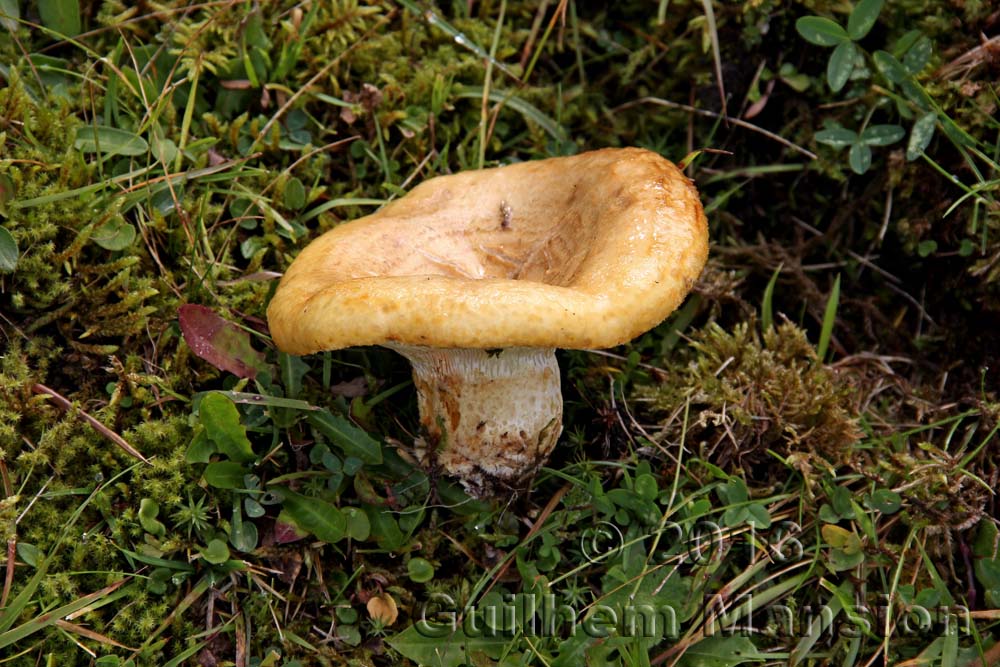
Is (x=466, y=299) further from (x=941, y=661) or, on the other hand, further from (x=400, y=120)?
(x=941, y=661)

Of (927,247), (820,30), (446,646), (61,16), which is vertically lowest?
(446,646)

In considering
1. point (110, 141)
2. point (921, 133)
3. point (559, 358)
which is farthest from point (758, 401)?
point (110, 141)

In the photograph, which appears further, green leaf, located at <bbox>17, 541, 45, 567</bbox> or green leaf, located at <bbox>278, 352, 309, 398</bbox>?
green leaf, located at <bbox>278, 352, 309, 398</bbox>

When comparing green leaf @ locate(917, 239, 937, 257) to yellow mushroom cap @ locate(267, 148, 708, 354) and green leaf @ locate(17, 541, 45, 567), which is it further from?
green leaf @ locate(17, 541, 45, 567)

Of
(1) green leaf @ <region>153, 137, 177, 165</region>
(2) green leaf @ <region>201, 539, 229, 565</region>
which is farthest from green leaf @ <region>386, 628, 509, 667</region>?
(1) green leaf @ <region>153, 137, 177, 165</region>

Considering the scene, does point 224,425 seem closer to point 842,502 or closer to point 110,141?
point 110,141

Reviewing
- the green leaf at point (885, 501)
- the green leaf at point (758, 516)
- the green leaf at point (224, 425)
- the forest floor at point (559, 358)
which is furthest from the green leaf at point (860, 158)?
the green leaf at point (224, 425)

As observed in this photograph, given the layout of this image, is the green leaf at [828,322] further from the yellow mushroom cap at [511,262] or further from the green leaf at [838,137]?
the yellow mushroom cap at [511,262]
